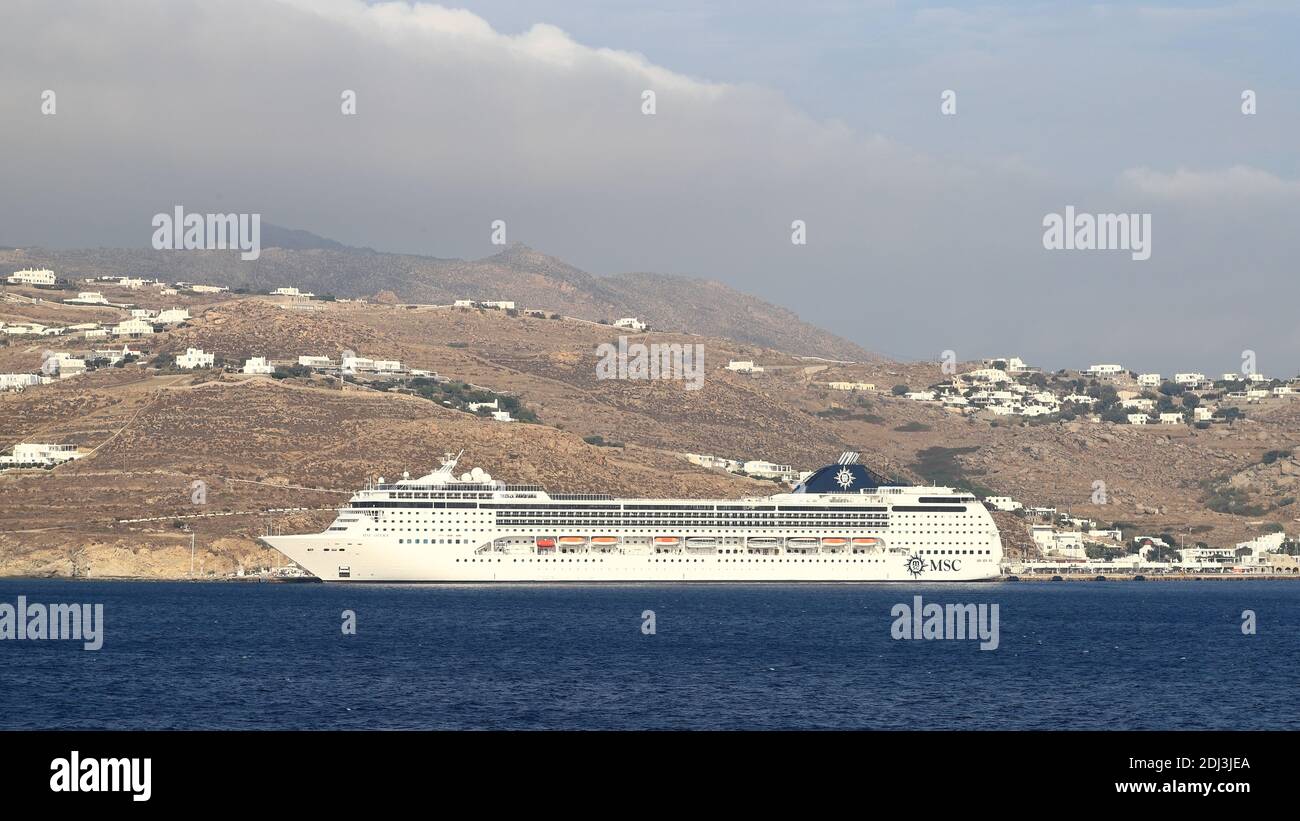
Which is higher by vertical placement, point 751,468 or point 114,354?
point 114,354

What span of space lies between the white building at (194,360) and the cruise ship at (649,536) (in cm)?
5521

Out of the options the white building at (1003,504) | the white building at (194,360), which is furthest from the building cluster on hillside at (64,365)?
the white building at (1003,504)

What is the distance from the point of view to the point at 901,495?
12531 centimetres

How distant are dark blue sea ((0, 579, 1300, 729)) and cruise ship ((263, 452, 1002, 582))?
16696 mm

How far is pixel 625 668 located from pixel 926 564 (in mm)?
71487

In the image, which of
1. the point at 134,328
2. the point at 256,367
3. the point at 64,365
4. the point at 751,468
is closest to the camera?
the point at 256,367

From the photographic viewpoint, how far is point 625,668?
56.1m

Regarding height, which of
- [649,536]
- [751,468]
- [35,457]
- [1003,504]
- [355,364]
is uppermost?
[355,364]

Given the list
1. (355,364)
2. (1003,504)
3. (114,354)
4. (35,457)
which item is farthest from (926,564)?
(114,354)

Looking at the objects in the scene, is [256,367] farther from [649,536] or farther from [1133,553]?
[1133,553]

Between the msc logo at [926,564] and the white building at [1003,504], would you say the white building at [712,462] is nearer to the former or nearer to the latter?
the white building at [1003,504]

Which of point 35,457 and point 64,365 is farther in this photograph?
point 64,365

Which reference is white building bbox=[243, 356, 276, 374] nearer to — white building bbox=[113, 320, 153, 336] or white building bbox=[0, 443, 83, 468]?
white building bbox=[0, 443, 83, 468]
